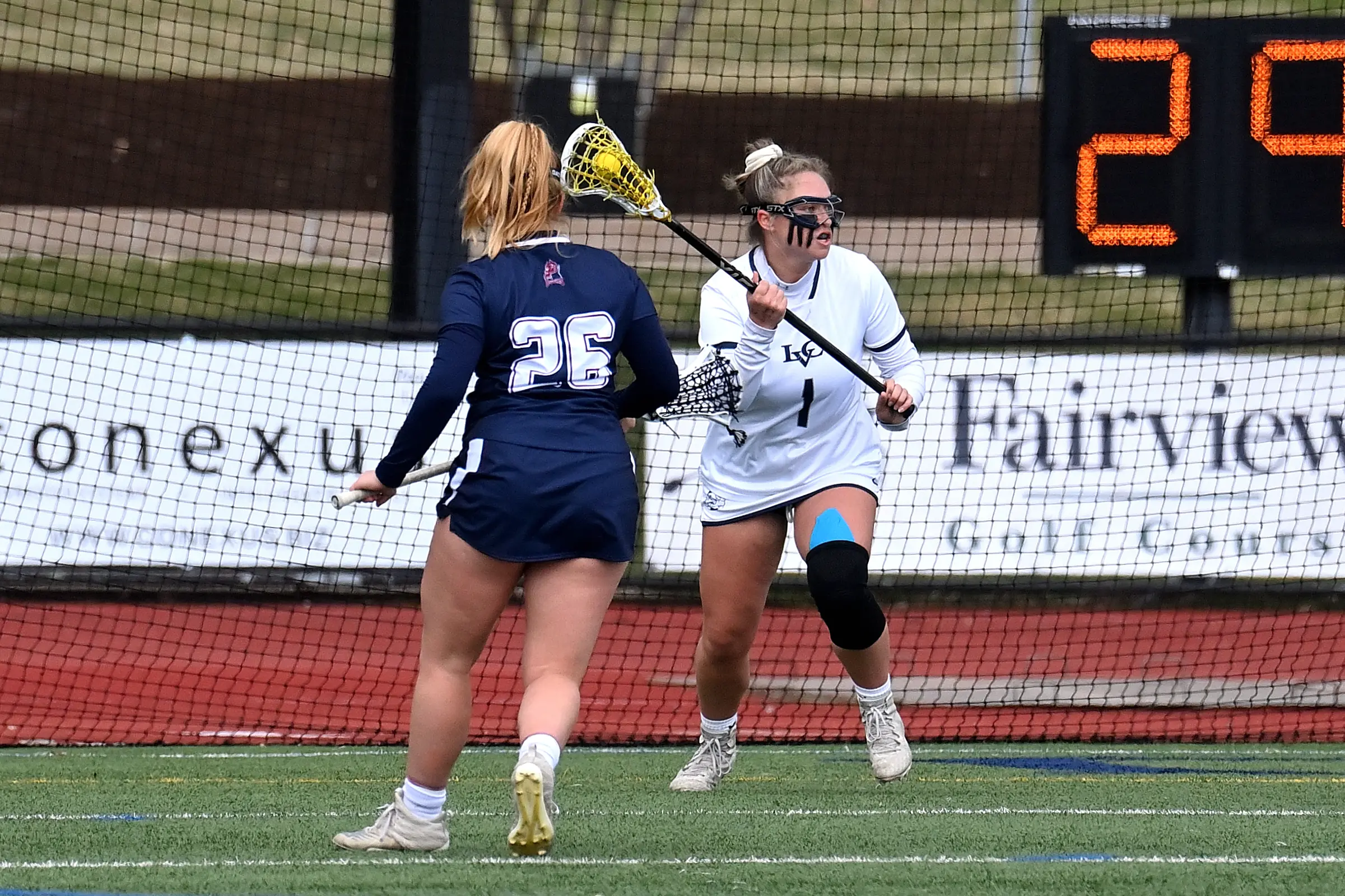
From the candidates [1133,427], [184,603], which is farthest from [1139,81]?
[184,603]

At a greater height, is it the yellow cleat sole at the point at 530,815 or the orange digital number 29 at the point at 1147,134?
the orange digital number 29 at the point at 1147,134

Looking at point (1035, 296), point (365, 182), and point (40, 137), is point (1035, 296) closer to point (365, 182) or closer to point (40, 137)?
point (365, 182)

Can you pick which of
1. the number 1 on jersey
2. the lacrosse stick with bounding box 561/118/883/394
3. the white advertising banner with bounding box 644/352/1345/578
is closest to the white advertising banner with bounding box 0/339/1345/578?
the white advertising banner with bounding box 644/352/1345/578

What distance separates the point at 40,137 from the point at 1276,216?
13742mm

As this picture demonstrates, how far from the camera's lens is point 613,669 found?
942 cm

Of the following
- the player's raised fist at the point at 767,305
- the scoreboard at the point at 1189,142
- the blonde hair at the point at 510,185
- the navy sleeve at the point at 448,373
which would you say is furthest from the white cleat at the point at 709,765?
the scoreboard at the point at 1189,142

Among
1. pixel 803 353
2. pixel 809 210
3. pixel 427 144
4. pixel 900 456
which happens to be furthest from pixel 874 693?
pixel 427 144

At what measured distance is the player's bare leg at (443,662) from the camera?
13.3ft

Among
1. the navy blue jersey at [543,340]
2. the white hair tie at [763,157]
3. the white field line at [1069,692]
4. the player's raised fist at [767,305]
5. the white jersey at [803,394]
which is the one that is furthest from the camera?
the white field line at [1069,692]

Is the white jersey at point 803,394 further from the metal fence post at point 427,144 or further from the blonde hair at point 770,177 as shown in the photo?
the metal fence post at point 427,144

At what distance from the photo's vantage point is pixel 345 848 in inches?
169

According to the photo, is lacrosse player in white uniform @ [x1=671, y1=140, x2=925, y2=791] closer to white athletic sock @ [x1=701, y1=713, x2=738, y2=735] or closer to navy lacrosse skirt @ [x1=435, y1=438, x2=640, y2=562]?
white athletic sock @ [x1=701, y1=713, x2=738, y2=735]

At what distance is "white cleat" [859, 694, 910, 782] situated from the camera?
18.2ft

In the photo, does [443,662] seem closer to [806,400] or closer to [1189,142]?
[806,400]
